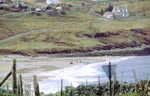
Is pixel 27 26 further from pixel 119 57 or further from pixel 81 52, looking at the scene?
pixel 119 57

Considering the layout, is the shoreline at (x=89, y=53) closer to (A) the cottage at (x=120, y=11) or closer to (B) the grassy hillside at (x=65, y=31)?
(B) the grassy hillside at (x=65, y=31)

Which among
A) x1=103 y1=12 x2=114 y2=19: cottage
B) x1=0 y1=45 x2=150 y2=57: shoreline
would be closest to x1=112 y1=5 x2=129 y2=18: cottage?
x1=103 y1=12 x2=114 y2=19: cottage

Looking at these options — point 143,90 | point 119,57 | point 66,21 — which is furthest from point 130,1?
point 143,90

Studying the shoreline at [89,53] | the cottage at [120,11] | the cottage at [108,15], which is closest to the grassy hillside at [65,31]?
the shoreline at [89,53]

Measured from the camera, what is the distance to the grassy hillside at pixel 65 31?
77.6 metres

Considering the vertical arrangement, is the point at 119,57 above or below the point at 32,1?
below

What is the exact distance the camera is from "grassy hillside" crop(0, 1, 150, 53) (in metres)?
77.6

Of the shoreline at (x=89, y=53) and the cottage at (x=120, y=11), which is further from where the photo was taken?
the cottage at (x=120, y=11)

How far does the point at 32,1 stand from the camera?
314 feet

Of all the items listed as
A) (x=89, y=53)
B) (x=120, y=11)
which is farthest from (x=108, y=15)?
(x=89, y=53)

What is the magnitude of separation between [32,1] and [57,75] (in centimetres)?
5078

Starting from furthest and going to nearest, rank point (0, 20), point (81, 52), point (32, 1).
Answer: point (32, 1) → point (0, 20) → point (81, 52)

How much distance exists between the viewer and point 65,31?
3337 inches

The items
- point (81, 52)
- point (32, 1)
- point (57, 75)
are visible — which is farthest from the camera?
point (32, 1)
